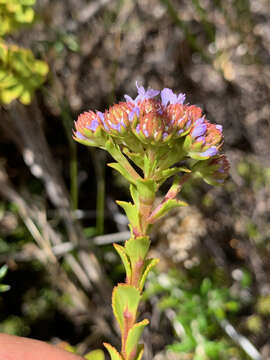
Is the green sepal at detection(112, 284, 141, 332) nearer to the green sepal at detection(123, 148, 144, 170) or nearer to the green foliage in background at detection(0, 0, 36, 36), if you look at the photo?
the green sepal at detection(123, 148, 144, 170)

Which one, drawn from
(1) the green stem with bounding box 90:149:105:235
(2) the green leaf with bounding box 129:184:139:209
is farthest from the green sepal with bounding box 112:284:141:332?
(1) the green stem with bounding box 90:149:105:235

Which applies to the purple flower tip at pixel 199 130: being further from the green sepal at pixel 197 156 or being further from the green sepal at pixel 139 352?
the green sepal at pixel 139 352

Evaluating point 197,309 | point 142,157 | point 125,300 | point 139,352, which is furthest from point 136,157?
point 197,309

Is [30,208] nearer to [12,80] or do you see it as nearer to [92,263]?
[92,263]

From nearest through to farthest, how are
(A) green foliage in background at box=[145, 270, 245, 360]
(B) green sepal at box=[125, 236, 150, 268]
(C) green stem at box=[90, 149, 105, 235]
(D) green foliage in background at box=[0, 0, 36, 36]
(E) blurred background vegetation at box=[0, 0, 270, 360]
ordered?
(B) green sepal at box=[125, 236, 150, 268] → (D) green foliage in background at box=[0, 0, 36, 36] → (A) green foliage in background at box=[145, 270, 245, 360] → (E) blurred background vegetation at box=[0, 0, 270, 360] → (C) green stem at box=[90, 149, 105, 235]

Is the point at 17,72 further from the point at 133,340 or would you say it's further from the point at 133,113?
the point at 133,340

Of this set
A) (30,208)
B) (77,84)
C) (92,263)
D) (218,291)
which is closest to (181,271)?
(218,291)
